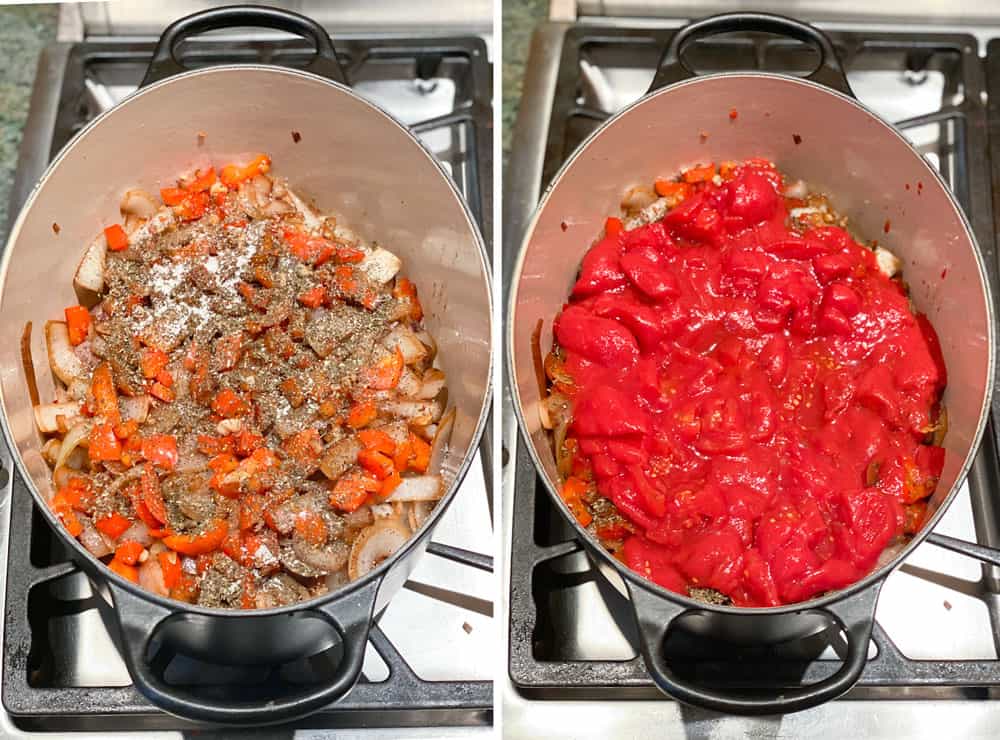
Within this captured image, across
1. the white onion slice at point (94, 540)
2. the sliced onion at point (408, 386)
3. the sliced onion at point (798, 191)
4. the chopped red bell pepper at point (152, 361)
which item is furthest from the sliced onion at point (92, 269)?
the sliced onion at point (798, 191)

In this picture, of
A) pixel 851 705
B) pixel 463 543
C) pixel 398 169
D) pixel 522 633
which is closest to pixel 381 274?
pixel 398 169

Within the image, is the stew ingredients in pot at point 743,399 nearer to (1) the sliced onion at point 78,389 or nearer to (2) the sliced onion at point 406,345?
(2) the sliced onion at point 406,345

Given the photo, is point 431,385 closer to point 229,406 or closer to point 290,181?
point 229,406

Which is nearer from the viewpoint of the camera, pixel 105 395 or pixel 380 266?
pixel 105 395

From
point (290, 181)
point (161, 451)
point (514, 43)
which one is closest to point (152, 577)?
point (161, 451)

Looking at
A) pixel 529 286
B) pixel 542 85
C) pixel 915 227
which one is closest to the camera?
pixel 529 286

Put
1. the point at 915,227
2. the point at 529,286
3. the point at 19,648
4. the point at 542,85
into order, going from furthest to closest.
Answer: the point at 542,85
the point at 915,227
the point at 529,286
the point at 19,648

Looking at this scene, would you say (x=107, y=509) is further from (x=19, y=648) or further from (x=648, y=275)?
(x=648, y=275)
